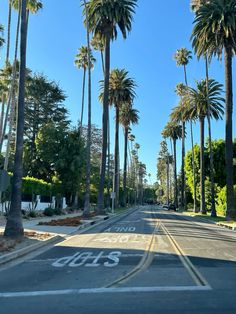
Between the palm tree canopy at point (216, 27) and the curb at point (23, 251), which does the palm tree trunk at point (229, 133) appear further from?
the curb at point (23, 251)

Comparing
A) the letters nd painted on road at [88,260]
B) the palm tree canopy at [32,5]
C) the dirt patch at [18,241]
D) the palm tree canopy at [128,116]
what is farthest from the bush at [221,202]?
the letters nd painted on road at [88,260]

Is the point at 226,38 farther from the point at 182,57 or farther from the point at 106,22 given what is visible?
the point at 182,57

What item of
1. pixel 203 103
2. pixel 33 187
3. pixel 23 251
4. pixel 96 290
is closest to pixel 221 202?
pixel 203 103

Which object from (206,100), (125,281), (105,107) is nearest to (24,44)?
(125,281)

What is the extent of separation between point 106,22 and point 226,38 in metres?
13.2

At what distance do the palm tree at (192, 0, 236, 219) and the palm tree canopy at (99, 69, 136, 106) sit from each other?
2636 centimetres

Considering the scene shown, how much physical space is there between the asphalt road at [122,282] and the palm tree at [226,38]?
79.7 ft

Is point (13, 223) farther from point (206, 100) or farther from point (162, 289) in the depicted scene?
point (206, 100)

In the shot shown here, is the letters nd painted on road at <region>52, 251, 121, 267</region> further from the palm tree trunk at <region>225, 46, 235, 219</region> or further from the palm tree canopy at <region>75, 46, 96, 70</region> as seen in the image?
the palm tree canopy at <region>75, 46, 96, 70</region>

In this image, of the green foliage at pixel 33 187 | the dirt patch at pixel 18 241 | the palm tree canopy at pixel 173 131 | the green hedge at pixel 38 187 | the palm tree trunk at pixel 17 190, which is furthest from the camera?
the palm tree canopy at pixel 173 131

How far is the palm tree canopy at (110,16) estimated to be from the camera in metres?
47.5

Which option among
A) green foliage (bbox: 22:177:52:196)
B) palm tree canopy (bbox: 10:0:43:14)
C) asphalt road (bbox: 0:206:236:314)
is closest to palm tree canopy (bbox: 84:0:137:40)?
palm tree canopy (bbox: 10:0:43:14)

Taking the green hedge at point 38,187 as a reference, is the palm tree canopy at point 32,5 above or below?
above

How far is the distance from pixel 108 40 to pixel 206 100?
18133 mm
